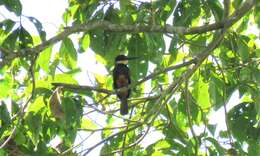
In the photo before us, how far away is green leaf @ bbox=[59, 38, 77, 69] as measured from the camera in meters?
4.89

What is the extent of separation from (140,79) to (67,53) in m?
0.61

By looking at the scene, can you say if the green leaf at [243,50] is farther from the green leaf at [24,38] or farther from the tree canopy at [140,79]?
the green leaf at [24,38]

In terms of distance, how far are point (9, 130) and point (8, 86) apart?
33cm

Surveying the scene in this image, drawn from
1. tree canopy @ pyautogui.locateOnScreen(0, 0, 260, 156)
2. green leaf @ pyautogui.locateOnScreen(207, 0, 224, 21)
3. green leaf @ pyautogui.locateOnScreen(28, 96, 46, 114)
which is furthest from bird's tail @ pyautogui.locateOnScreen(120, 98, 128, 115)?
green leaf @ pyautogui.locateOnScreen(28, 96, 46, 114)

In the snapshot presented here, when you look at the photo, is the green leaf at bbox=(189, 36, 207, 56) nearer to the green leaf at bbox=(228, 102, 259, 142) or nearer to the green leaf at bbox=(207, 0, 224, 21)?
the green leaf at bbox=(207, 0, 224, 21)

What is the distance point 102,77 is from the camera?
19.5ft

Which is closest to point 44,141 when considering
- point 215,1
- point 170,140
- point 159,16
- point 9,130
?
point 9,130

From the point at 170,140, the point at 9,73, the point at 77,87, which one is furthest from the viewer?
the point at 9,73

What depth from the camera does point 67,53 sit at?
5.13 m

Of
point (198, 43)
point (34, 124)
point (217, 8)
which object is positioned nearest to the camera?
point (34, 124)

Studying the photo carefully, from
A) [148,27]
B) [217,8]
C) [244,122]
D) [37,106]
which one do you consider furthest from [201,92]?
[37,106]

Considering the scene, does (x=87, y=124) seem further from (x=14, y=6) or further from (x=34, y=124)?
(x=14, y=6)

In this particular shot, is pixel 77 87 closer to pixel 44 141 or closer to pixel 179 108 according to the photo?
pixel 44 141

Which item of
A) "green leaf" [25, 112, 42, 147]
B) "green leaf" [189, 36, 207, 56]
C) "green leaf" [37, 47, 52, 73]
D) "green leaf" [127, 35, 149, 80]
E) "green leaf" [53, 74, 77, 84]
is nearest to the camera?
"green leaf" [25, 112, 42, 147]
